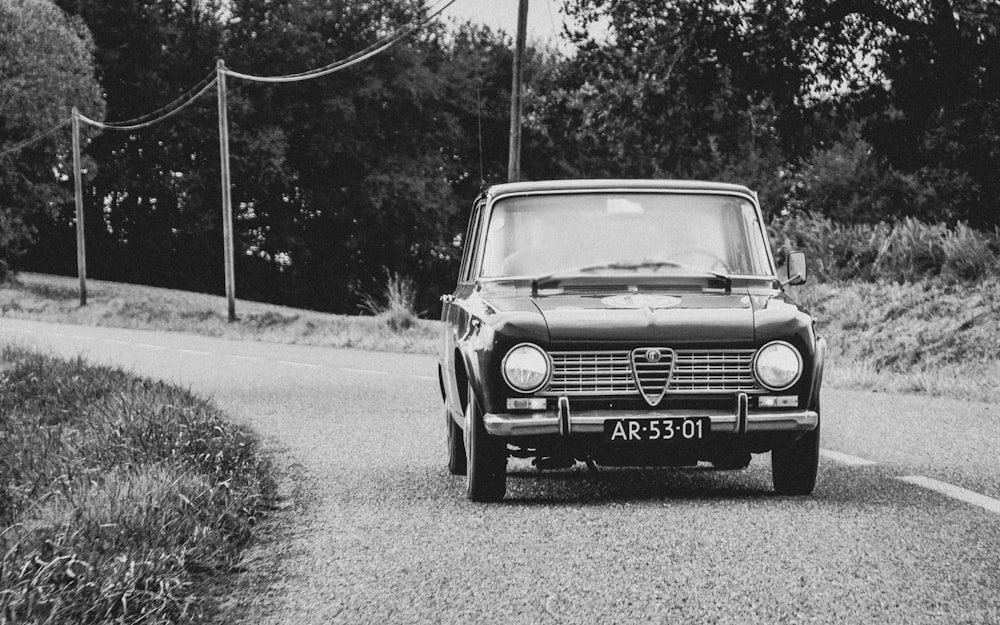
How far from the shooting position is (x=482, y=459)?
633cm

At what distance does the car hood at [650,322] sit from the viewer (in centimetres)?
604

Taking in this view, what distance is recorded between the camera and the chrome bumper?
5980mm

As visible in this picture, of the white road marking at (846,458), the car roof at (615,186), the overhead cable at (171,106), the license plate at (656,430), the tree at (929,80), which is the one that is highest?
the overhead cable at (171,106)

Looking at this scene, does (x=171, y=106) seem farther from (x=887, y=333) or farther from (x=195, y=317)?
(x=887, y=333)

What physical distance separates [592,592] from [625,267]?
8.65 feet

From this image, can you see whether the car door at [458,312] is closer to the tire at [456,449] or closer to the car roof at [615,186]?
the tire at [456,449]

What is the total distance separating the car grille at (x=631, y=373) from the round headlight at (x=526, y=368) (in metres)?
0.05

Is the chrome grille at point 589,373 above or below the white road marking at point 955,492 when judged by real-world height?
above

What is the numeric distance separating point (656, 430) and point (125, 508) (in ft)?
7.84

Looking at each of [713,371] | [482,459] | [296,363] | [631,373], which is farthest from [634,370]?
[296,363]

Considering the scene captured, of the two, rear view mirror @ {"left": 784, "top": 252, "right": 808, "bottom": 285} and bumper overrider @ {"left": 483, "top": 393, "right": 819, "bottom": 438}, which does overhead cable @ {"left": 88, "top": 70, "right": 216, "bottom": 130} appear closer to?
rear view mirror @ {"left": 784, "top": 252, "right": 808, "bottom": 285}

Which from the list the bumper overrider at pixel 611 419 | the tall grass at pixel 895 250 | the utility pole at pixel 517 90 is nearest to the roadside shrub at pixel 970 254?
the tall grass at pixel 895 250

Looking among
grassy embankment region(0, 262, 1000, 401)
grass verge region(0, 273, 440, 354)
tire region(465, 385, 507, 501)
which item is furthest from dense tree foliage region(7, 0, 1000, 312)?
tire region(465, 385, 507, 501)

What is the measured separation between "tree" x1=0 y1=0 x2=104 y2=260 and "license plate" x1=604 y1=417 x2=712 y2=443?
141 feet
